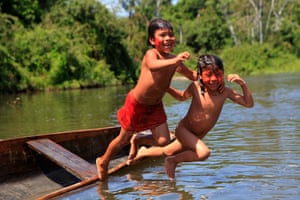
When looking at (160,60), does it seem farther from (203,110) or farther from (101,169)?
(101,169)

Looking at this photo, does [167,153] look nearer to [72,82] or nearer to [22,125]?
[22,125]

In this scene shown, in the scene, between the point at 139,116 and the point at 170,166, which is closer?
the point at 139,116

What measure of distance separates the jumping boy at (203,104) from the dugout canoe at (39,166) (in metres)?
1.01

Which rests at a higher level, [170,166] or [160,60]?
[160,60]

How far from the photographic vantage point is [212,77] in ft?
15.8

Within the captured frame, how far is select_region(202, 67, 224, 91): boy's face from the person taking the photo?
4.82 m

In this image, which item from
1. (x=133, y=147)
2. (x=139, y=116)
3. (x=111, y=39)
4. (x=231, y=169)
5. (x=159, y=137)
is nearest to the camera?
(x=139, y=116)

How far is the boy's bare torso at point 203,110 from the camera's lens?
498 centimetres

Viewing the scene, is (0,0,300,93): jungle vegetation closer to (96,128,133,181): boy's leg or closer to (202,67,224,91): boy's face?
(96,128,133,181): boy's leg

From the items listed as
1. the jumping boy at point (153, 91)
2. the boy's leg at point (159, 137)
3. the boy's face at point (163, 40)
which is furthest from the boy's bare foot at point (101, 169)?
the boy's face at point (163, 40)

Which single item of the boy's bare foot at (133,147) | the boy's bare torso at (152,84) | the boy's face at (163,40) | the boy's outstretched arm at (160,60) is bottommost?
the boy's bare foot at (133,147)

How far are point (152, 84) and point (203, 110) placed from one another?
0.54 metres

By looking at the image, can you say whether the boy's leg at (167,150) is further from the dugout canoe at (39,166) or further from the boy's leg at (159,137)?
the dugout canoe at (39,166)

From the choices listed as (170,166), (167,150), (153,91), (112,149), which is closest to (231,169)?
(170,166)
